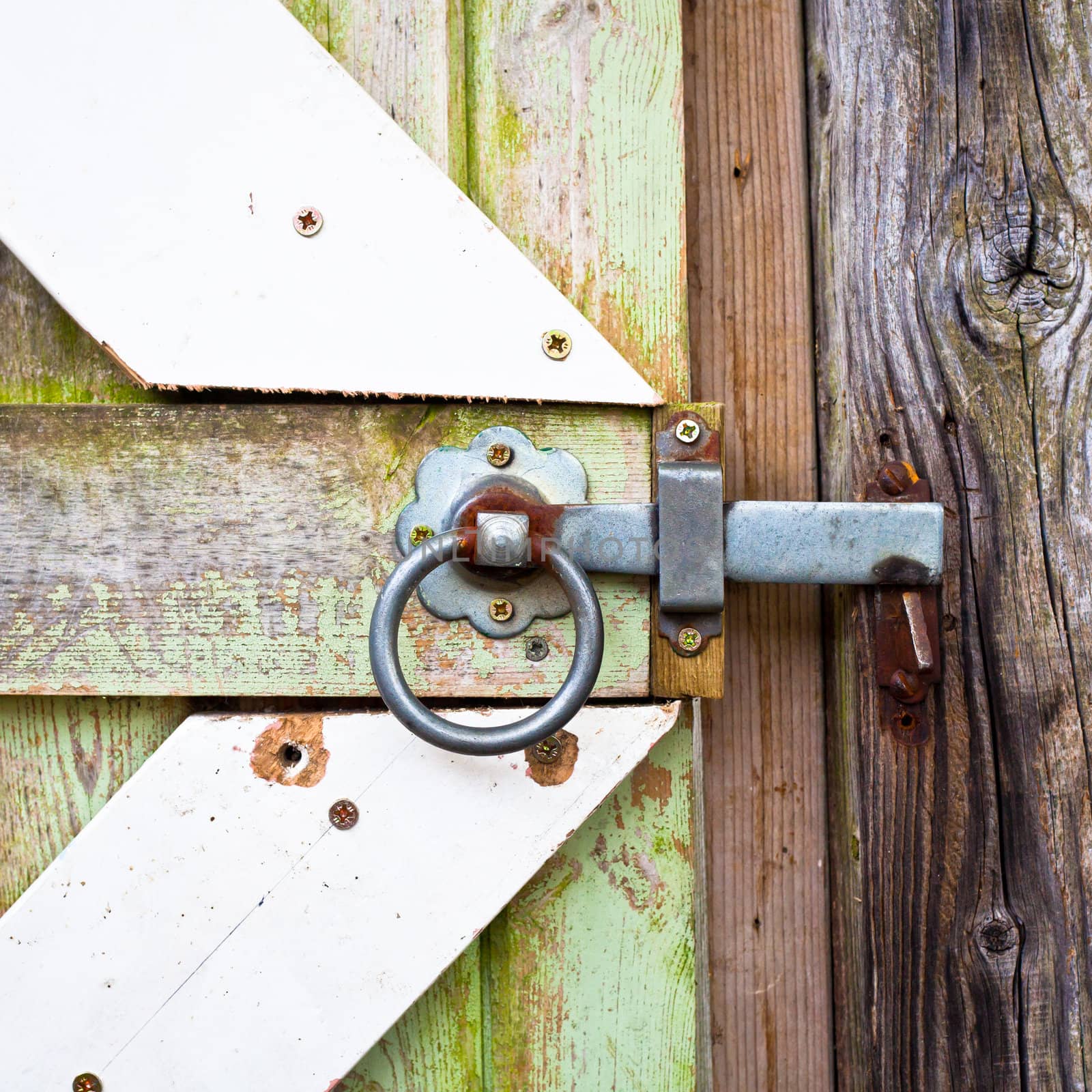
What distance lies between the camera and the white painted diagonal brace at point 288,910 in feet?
1.99

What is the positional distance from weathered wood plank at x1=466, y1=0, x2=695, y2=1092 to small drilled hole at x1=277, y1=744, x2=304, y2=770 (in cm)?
21

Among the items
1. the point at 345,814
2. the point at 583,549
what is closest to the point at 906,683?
the point at 583,549

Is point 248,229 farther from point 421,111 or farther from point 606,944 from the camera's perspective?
point 606,944

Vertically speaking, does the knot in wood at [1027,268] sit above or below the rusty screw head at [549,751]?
above

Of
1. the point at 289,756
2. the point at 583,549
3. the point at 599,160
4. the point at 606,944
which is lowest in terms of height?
the point at 606,944

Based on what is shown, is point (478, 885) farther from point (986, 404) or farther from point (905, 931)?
point (986, 404)

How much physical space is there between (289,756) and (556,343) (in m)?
0.36

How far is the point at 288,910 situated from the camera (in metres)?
0.61

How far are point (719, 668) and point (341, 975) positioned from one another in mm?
356

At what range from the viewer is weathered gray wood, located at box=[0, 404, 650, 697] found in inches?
24.3

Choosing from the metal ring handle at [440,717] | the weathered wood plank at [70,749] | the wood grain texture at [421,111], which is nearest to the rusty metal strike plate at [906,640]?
the metal ring handle at [440,717]

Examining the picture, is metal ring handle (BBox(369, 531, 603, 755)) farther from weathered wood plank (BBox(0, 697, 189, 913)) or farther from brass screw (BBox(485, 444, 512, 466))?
weathered wood plank (BBox(0, 697, 189, 913))

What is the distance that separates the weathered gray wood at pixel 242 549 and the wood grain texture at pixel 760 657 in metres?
0.12

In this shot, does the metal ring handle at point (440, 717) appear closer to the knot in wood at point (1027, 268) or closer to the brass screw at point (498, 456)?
the brass screw at point (498, 456)
